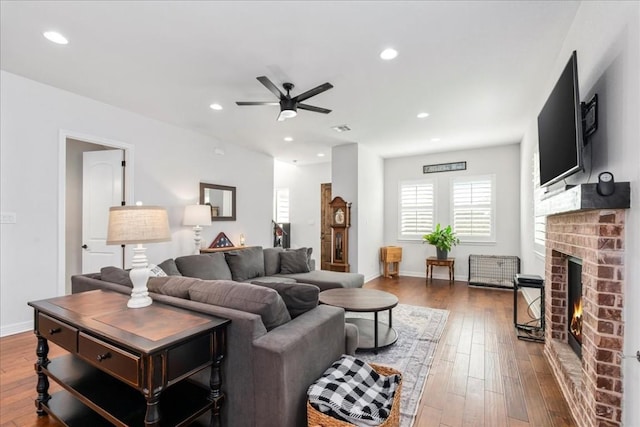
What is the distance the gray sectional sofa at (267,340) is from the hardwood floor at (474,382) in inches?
30.9

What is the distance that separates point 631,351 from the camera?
1460 mm

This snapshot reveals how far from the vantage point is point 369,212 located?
6.52m

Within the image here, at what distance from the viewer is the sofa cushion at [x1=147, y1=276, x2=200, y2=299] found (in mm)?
2016

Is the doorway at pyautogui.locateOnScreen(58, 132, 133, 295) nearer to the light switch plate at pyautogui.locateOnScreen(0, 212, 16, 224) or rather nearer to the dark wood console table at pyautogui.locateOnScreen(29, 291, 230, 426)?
the light switch plate at pyautogui.locateOnScreen(0, 212, 16, 224)

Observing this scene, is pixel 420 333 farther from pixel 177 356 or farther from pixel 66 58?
pixel 66 58

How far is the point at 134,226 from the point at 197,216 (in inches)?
125

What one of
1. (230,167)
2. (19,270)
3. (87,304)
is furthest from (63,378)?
(230,167)

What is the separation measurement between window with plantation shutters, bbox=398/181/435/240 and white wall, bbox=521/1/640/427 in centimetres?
462

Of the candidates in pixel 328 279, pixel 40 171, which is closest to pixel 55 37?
pixel 40 171

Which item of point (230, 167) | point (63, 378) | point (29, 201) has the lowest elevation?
point (63, 378)

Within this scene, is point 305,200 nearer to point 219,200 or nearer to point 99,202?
point 219,200

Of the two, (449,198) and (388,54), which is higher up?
(388,54)

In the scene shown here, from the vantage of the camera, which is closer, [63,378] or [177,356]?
[177,356]

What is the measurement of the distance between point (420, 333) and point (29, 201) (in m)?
4.53
